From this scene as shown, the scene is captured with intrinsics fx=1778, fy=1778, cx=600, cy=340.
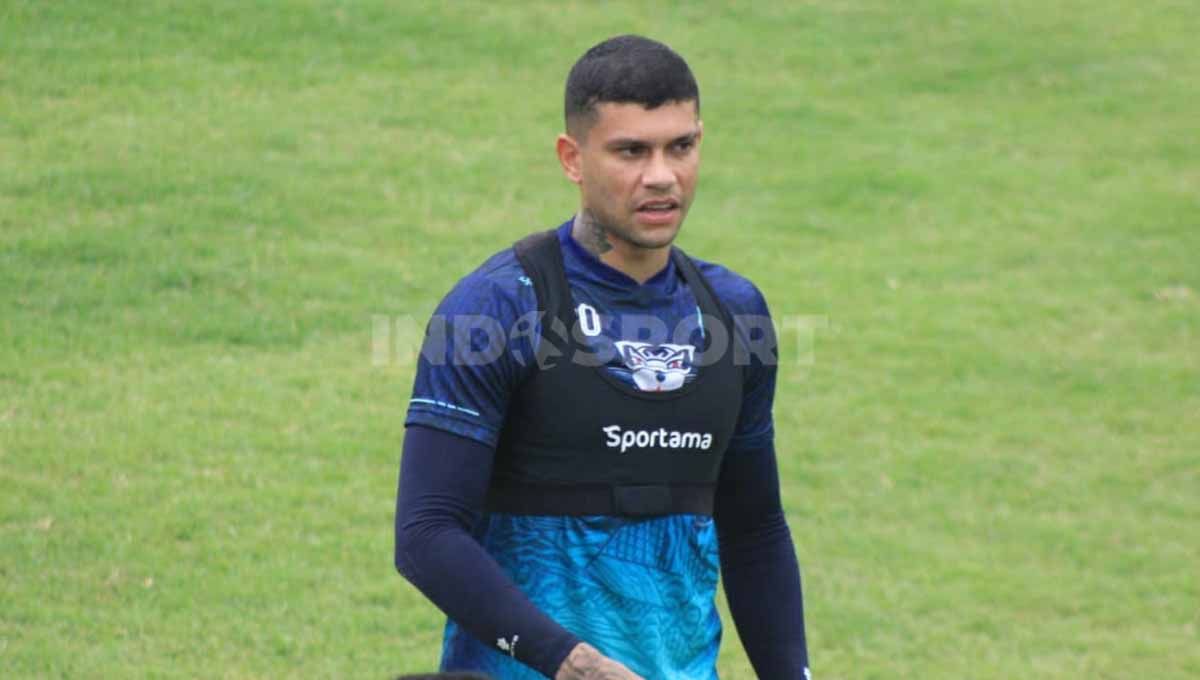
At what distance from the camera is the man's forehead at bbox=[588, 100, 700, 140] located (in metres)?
3.90

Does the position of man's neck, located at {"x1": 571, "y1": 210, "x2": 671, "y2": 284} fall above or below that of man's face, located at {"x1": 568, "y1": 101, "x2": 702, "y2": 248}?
below

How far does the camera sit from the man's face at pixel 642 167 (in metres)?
3.90

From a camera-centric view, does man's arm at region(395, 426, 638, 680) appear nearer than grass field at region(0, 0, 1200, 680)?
Yes

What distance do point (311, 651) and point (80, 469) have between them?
86.6 inches

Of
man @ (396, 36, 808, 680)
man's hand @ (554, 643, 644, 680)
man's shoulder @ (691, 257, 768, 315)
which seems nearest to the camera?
man's hand @ (554, 643, 644, 680)

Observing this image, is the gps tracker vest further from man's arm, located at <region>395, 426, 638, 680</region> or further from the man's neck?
man's arm, located at <region>395, 426, 638, 680</region>

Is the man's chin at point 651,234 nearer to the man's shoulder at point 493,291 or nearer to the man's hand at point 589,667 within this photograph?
the man's shoulder at point 493,291

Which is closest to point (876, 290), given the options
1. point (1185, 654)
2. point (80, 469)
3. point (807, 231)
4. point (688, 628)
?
point (807, 231)

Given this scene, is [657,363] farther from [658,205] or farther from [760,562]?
[760,562]

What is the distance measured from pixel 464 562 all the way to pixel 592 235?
876mm

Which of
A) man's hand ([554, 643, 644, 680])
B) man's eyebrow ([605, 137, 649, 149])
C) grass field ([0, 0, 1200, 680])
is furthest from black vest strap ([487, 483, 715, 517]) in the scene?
grass field ([0, 0, 1200, 680])

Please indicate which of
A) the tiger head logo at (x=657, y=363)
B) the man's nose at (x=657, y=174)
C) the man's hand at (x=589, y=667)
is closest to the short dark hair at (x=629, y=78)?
the man's nose at (x=657, y=174)

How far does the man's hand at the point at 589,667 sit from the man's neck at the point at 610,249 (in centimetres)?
94

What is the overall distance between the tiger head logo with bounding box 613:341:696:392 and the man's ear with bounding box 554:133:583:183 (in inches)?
16.0
